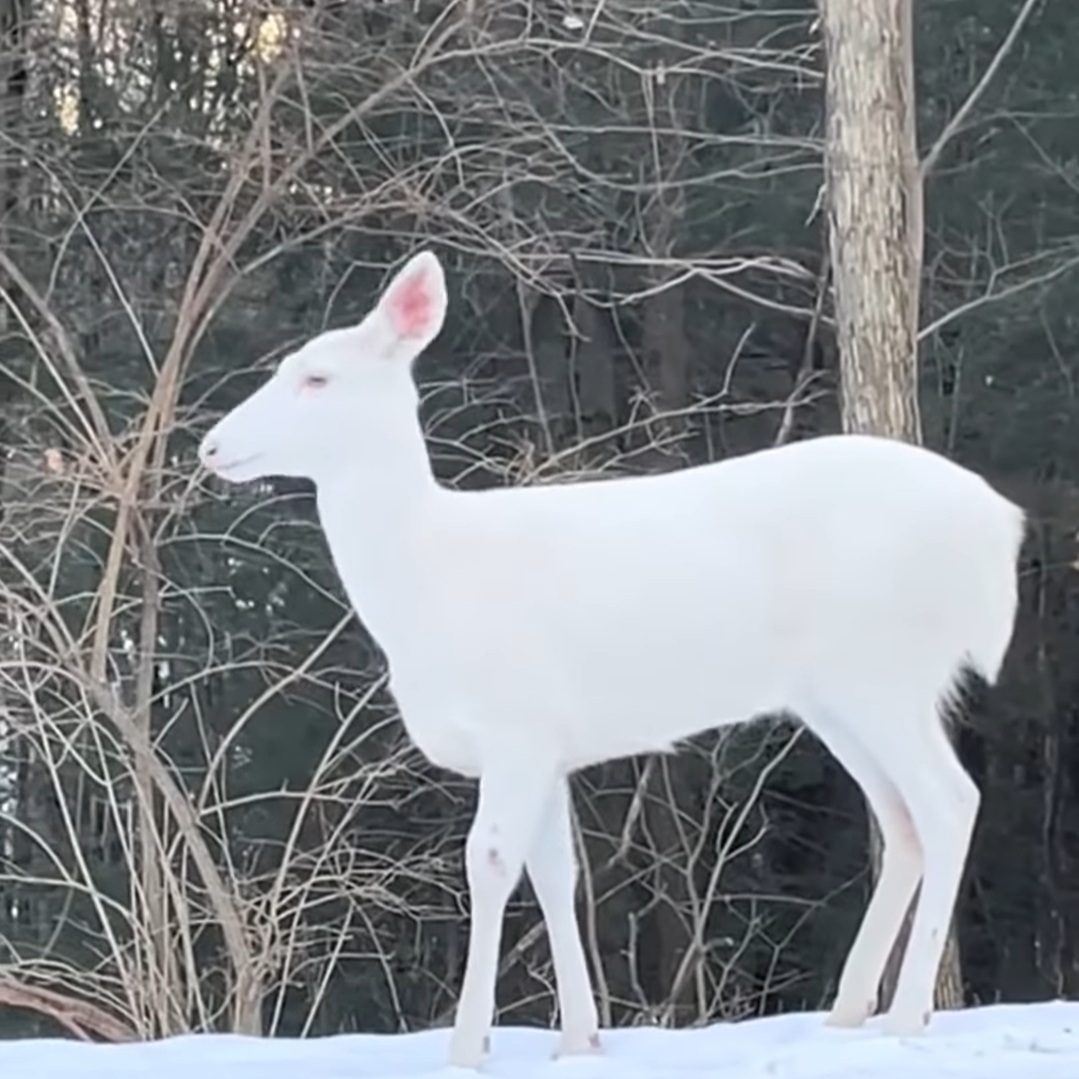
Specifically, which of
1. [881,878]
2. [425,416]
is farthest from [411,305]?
[425,416]

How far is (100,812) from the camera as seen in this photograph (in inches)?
226

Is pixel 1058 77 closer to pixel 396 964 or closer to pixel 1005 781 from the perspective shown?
pixel 1005 781

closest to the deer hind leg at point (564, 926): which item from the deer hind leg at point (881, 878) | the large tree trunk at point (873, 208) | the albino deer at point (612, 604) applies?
the albino deer at point (612, 604)

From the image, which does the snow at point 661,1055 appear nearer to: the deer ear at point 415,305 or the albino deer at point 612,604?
the albino deer at point 612,604

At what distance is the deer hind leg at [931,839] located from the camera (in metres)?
2.13

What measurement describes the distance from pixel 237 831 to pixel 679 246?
81.8 inches

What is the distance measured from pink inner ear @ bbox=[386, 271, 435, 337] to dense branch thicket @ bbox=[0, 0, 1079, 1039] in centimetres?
275

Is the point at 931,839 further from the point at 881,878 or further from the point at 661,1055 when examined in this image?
the point at 661,1055

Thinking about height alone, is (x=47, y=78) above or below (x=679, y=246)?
above

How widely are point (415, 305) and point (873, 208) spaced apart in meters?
2.56

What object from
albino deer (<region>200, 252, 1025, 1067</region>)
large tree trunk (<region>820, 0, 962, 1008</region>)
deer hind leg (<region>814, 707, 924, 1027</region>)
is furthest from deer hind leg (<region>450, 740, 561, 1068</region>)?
large tree trunk (<region>820, 0, 962, 1008</region>)

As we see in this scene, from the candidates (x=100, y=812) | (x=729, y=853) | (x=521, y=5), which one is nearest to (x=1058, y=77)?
(x=521, y=5)

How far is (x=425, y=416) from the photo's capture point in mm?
5801

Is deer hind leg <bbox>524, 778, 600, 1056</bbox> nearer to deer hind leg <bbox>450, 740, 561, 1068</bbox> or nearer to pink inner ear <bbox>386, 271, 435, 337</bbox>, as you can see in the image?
deer hind leg <bbox>450, 740, 561, 1068</bbox>
